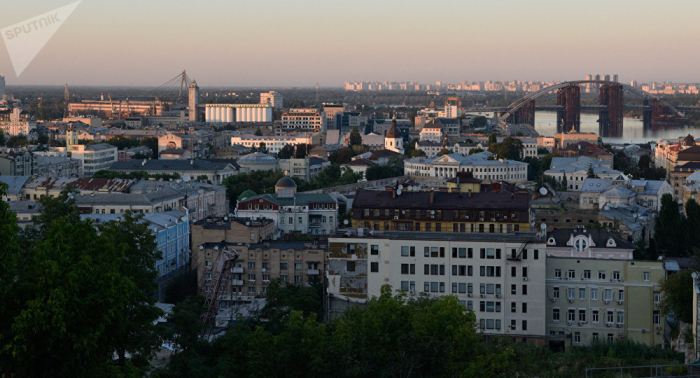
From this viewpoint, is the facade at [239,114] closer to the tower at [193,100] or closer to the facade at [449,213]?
the tower at [193,100]

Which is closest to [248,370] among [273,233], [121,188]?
[273,233]

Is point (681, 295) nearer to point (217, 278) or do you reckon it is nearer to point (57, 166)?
point (217, 278)

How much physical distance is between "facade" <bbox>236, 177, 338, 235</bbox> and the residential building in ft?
32.9

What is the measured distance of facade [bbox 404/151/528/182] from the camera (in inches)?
1603

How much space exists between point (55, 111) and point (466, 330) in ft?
293

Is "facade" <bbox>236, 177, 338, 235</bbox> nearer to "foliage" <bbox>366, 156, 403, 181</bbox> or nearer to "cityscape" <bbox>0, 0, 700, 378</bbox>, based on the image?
"cityscape" <bbox>0, 0, 700, 378</bbox>

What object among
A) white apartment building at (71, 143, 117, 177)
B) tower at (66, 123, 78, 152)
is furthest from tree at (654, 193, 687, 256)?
tower at (66, 123, 78, 152)

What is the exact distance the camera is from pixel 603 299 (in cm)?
1458

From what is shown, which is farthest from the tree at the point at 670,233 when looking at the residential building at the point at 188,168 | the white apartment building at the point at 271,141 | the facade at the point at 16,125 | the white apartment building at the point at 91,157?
the facade at the point at 16,125

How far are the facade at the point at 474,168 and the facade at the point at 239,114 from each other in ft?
159

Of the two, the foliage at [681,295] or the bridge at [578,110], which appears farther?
the bridge at [578,110]

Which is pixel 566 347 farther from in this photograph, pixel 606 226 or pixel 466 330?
pixel 606 226

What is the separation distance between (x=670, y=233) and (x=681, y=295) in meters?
7.03

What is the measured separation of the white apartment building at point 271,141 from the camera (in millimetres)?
53500
